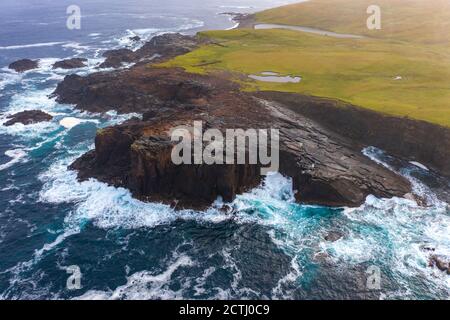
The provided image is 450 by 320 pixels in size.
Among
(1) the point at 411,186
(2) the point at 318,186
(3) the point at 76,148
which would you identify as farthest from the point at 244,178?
(3) the point at 76,148

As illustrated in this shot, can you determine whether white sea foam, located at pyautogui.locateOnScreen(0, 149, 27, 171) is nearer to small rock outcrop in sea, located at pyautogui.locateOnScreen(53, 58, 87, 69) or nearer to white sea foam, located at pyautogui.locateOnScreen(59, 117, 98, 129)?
white sea foam, located at pyautogui.locateOnScreen(59, 117, 98, 129)

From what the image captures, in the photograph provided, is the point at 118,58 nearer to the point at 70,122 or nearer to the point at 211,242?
the point at 70,122

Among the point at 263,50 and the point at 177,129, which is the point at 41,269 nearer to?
the point at 177,129

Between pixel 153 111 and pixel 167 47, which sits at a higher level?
pixel 167 47

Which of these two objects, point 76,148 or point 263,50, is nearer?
point 76,148

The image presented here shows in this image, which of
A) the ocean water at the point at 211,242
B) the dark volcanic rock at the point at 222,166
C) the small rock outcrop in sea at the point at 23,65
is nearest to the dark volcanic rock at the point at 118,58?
the small rock outcrop in sea at the point at 23,65

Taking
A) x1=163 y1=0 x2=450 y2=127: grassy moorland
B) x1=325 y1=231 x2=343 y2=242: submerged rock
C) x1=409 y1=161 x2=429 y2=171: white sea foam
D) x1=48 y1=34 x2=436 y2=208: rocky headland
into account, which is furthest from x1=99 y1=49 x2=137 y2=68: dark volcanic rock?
x1=325 y1=231 x2=343 y2=242: submerged rock

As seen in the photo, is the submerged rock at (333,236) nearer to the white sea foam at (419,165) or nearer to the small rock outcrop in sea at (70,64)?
the white sea foam at (419,165)
